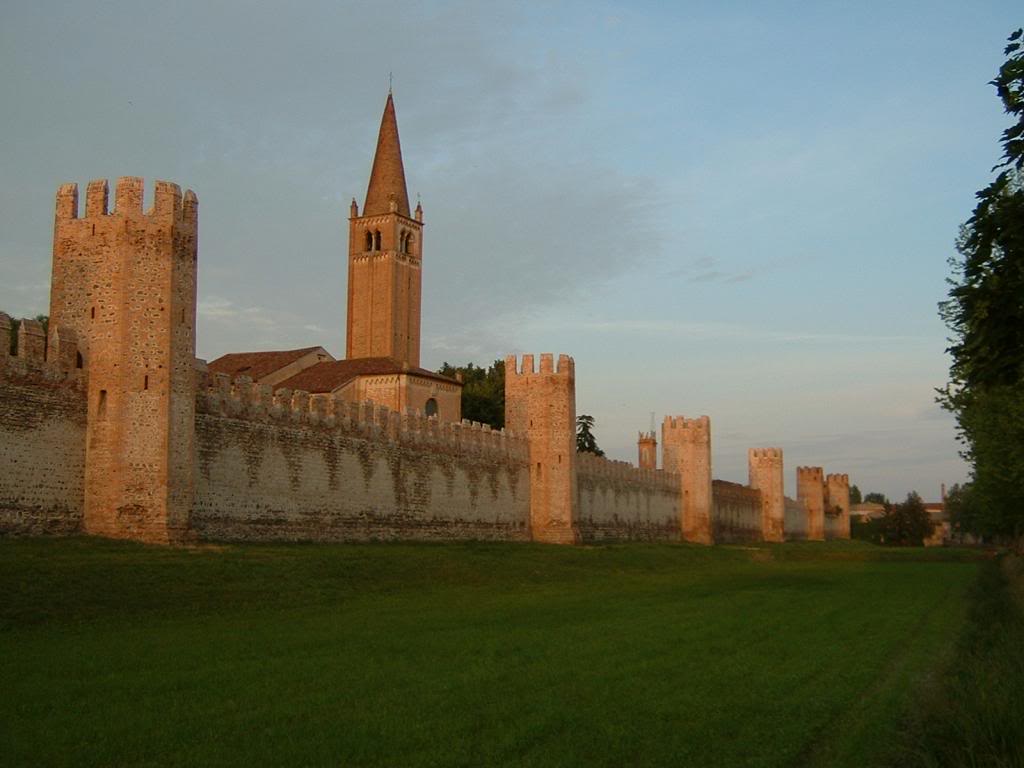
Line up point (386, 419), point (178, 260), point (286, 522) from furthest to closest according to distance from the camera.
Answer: point (386, 419)
point (286, 522)
point (178, 260)

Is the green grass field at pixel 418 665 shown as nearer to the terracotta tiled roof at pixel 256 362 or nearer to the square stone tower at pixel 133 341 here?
the square stone tower at pixel 133 341

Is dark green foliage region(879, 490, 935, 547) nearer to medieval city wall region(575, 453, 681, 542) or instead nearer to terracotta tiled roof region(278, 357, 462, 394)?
medieval city wall region(575, 453, 681, 542)

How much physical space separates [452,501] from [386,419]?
4723mm

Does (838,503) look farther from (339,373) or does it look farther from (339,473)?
(339,473)

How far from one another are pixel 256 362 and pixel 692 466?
23143mm

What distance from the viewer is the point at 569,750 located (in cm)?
845

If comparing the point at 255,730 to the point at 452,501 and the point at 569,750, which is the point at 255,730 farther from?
the point at 452,501

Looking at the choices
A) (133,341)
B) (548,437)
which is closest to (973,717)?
(133,341)

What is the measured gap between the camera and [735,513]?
236 feet

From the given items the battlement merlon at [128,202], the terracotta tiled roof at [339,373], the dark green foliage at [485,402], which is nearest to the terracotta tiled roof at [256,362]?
the terracotta tiled roof at [339,373]

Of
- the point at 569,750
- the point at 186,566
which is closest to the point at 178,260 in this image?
the point at 186,566

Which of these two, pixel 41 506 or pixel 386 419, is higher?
pixel 386 419

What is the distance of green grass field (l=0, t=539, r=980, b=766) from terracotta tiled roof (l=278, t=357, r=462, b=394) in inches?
1179

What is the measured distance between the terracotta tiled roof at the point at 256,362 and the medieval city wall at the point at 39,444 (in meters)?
32.9
